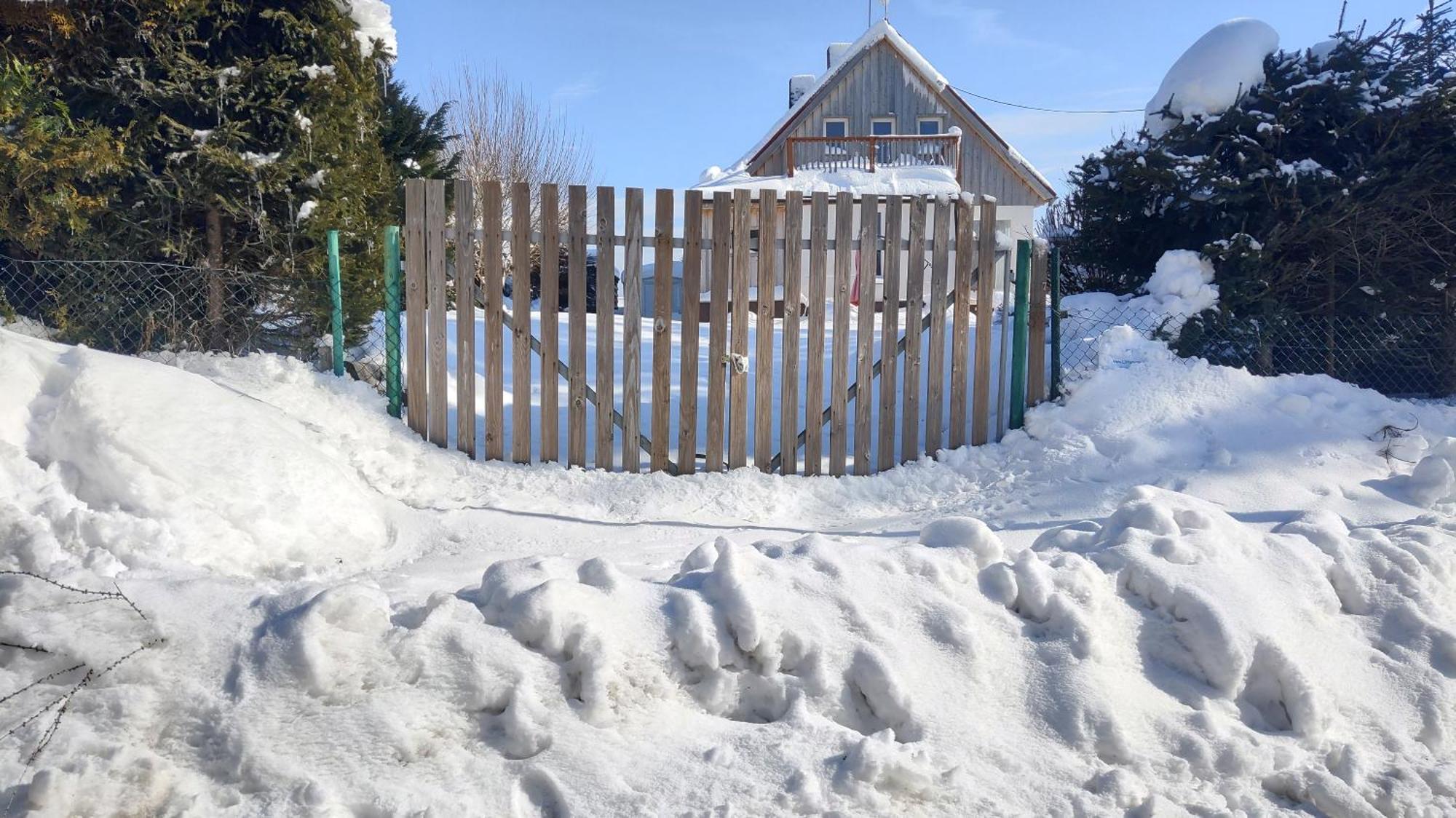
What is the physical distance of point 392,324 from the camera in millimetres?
7262

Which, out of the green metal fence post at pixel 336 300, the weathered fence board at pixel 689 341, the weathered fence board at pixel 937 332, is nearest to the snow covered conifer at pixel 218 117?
the green metal fence post at pixel 336 300

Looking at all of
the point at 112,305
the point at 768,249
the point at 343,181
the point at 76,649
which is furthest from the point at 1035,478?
the point at 112,305

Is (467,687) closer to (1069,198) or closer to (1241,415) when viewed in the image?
(1241,415)

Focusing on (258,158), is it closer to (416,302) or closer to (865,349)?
(416,302)

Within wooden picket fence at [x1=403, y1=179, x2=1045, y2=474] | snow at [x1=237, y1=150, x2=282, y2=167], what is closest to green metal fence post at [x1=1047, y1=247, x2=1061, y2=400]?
wooden picket fence at [x1=403, y1=179, x2=1045, y2=474]

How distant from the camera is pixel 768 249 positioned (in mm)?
6918

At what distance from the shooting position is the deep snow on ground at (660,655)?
2854mm

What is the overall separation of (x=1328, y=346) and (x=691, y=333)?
570 centimetres

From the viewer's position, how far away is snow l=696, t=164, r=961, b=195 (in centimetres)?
1995

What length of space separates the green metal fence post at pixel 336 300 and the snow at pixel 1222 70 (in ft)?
24.3

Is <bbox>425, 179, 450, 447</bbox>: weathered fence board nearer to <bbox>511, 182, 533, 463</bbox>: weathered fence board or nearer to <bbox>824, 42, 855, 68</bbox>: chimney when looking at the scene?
<bbox>511, 182, 533, 463</bbox>: weathered fence board

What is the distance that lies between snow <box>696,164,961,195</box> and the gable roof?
227 centimetres

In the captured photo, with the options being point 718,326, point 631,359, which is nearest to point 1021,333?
point 718,326

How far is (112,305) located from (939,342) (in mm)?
6364
